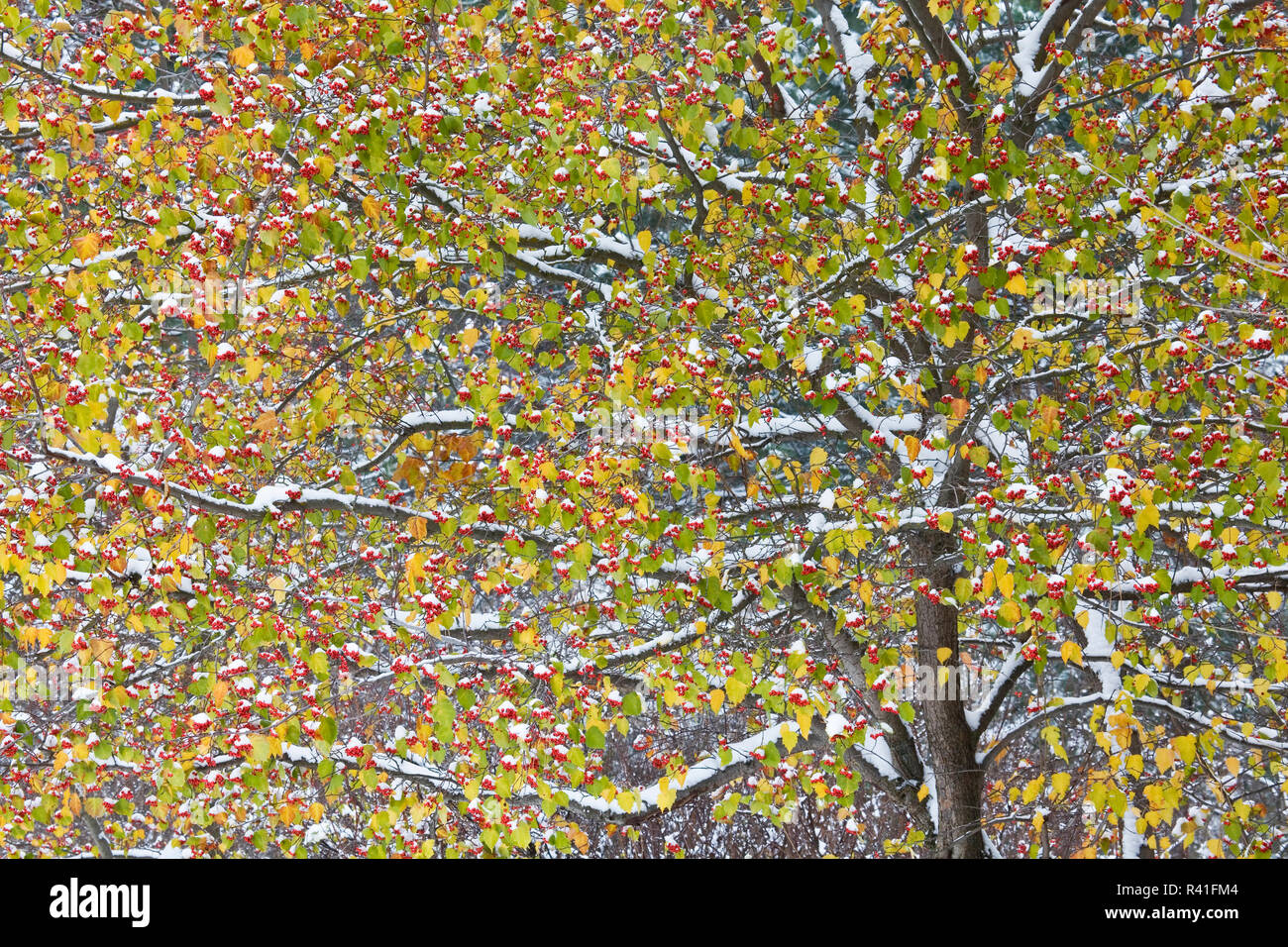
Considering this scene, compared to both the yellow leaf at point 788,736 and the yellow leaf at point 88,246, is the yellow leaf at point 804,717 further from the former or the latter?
the yellow leaf at point 88,246

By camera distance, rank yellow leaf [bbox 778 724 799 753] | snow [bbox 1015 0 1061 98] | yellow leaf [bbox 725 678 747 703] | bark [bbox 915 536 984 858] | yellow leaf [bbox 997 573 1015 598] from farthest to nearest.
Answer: bark [bbox 915 536 984 858], snow [bbox 1015 0 1061 98], yellow leaf [bbox 725 678 747 703], yellow leaf [bbox 778 724 799 753], yellow leaf [bbox 997 573 1015 598]

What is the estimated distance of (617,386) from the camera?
4.28 m

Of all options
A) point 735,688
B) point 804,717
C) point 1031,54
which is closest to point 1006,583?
point 804,717

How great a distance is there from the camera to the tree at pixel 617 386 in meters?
4.41

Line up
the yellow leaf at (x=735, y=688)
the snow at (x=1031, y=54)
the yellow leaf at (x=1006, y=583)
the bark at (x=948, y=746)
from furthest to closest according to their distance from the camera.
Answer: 1. the bark at (x=948, y=746)
2. the snow at (x=1031, y=54)
3. the yellow leaf at (x=735, y=688)
4. the yellow leaf at (x=1006, y=583)

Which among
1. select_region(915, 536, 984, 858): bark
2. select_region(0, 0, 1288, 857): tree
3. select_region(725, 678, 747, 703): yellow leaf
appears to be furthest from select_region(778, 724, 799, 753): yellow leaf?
select_region(915, 536, 984, 858): bark

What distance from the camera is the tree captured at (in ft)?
14.5

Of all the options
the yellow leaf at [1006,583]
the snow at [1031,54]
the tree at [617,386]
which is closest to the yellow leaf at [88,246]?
the tree at [617,386]

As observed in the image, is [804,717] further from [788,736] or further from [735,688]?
[735,688]

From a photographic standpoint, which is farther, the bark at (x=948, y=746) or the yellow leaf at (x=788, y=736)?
the bark at (x=948, y=746)

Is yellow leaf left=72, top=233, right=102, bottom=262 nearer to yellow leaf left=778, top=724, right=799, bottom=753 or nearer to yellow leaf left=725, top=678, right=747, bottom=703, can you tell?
yellow leaf left=725, top=678, right=747, bottom=703

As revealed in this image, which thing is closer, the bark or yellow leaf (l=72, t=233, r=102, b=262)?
yellow leaf (l=72, t=233, r=102, b=262)
